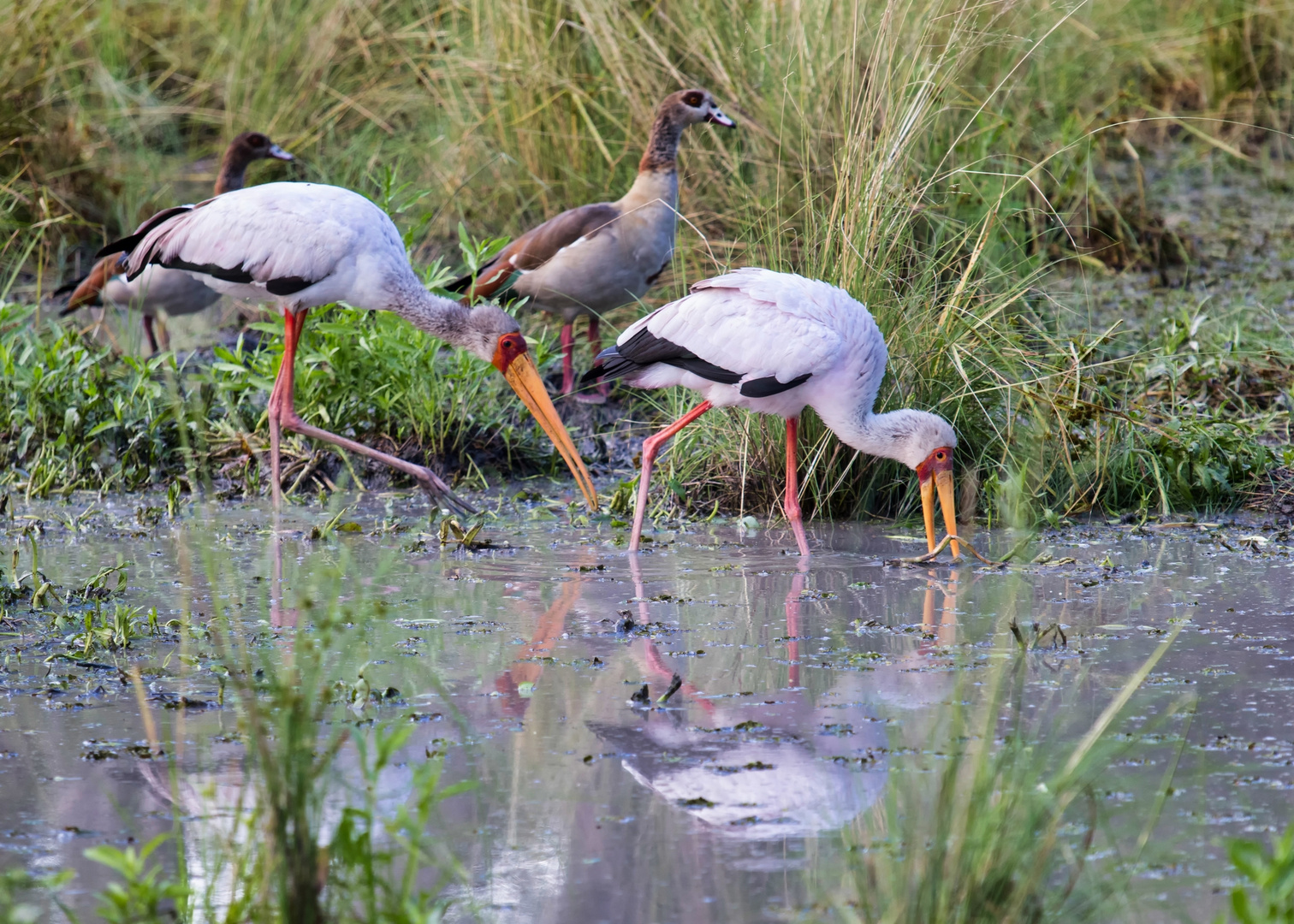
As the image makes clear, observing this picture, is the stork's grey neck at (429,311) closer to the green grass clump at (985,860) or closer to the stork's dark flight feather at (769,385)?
the stork's dark flight feather at (769,385)

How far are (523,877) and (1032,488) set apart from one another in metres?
3.06

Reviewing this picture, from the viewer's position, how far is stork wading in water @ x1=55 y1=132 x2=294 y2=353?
745cm

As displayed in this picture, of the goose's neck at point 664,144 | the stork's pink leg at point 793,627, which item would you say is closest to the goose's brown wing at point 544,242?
the goose's neck at point 664,144

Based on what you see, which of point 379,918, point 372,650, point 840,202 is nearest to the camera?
point 379,918

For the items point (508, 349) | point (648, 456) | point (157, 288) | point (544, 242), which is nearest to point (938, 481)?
point (648, 456)

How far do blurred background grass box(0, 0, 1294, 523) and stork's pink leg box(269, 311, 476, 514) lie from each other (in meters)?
0.18

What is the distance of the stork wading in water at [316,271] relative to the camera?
19.5ft

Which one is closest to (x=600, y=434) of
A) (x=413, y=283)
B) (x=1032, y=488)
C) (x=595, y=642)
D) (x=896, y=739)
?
(x=413, y=283)

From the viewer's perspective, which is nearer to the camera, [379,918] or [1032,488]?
[379,918]

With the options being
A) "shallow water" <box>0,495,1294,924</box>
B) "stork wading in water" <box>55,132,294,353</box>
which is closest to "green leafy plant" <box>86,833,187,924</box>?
"shallow water" <box>0,495,1294,924</box>

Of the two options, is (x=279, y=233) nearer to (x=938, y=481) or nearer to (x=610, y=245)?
(x=610, y=245)

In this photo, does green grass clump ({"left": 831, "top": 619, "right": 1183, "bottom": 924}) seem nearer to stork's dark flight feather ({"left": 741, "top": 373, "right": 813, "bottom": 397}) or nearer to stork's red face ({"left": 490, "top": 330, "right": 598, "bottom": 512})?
stork's dark flight feather ({"left": 741, "top": 373, "right": 813, "bottom": 397})

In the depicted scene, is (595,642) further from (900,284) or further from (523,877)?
(900,284)

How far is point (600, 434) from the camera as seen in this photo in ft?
22.4
